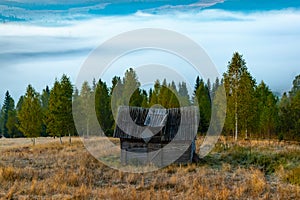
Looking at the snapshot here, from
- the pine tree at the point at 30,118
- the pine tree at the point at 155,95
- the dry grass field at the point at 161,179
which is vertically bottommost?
the dry grass field at the point at 161,179

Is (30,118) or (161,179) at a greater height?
(30,118)

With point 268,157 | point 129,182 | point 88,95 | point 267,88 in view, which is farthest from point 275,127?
point 129,182

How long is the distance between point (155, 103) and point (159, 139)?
65.8 ft

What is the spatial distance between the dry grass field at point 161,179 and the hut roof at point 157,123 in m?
2.49

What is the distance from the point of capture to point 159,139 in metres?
25.5

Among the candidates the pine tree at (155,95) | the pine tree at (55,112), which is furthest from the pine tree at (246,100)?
the pine tree at (55,112)

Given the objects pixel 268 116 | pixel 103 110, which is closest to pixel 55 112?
pixel 103 110

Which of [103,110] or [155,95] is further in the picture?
[103,110]

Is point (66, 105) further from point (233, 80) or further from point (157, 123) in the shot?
point (233, 80)

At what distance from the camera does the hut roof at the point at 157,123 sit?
1002 inches

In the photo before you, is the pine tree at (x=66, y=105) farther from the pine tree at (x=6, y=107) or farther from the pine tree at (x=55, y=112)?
the pine tree at (x=6, y=107)

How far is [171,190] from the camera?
16.7m

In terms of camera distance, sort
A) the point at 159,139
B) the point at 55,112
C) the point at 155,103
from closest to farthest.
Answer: the point at 159,139
the point at 55,112
the point at 155,103

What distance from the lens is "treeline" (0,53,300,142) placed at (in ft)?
119
